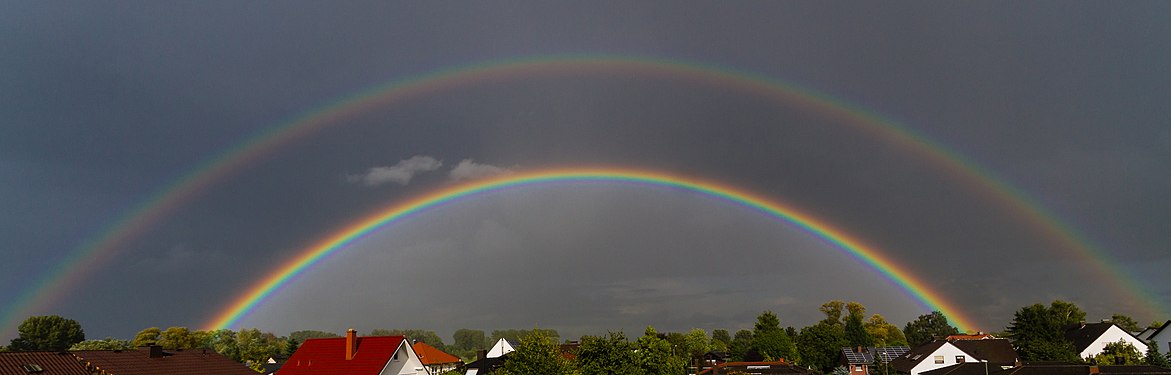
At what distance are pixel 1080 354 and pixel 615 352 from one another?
9185 cm

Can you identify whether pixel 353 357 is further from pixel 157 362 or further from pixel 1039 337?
pixel 1039 337

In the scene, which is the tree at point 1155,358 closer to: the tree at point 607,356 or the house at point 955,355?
the house at point 955,355

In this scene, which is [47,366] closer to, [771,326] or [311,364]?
[311,364]

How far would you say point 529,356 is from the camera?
38.1 metres

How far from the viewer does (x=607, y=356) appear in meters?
41.2

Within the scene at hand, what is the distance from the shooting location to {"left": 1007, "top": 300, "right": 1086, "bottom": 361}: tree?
311 feet

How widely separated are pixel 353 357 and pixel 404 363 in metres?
4.81

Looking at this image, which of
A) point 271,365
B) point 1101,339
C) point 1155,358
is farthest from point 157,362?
point 1101,339

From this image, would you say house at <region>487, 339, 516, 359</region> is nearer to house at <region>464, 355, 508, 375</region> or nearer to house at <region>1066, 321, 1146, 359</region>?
house at <region>464, 355, 508, 375</region>

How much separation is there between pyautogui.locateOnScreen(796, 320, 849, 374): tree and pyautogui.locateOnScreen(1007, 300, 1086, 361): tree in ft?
82.7

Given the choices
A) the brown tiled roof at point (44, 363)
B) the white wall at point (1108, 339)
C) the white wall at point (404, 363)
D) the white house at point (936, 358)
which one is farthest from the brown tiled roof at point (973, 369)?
the brown tiled roof at point (44, 363)

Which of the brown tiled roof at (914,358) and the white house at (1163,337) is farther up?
the white house at (1163,337)

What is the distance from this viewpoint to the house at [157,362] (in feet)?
163

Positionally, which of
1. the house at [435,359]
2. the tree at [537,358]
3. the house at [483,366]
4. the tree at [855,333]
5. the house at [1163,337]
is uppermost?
the tree at [855,333]
